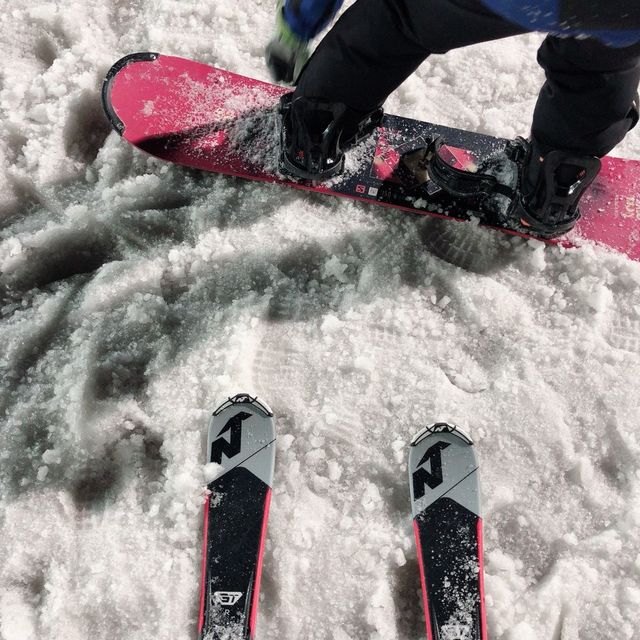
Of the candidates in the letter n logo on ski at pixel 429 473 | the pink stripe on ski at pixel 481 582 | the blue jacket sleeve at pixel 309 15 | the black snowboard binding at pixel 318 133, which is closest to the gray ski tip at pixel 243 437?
the letter n logo on ski at pixel 429 473

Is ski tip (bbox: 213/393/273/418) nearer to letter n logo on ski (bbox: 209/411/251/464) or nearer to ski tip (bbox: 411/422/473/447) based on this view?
letter n logo on ski (bbox: 209/411/251/464)

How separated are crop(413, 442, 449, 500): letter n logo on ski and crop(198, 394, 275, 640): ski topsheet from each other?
380 millimetres

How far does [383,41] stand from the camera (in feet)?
3.92

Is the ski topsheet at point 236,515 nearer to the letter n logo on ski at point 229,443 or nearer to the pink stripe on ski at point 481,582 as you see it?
the letter n logo on ski at point 229,443

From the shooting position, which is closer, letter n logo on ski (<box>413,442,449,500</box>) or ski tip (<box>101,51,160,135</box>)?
letter n logo on ski (<box>413,442,449,500</box>)

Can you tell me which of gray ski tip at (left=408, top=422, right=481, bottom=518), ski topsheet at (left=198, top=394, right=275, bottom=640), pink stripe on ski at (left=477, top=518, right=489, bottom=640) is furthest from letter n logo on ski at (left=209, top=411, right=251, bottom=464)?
pink stripe on ski at (left=477, top=518, right=489, bottom=640)

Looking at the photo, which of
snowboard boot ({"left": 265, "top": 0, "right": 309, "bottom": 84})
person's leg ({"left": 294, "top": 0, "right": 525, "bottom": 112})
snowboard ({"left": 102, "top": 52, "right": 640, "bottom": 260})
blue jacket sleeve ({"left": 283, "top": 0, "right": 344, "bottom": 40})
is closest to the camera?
person's leg ({"left": 294, "top": 0, "right": 525, "bottom": 112})

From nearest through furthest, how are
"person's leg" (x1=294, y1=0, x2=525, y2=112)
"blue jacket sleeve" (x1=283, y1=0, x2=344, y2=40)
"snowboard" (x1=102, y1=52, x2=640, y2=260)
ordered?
"person's leg" (x1=294, y1=0, x2=525, y2=112) < "blue jacket sleeve" (x1=283, y1=0, x2=344, y2=40) < "snowboard" (x1=102, y1=52, x2=640, y2=260)

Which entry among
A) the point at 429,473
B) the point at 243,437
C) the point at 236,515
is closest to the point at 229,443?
the point at 243,437

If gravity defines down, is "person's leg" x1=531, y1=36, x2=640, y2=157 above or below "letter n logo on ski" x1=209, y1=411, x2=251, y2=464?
above

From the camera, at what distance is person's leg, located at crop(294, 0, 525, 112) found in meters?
1.01

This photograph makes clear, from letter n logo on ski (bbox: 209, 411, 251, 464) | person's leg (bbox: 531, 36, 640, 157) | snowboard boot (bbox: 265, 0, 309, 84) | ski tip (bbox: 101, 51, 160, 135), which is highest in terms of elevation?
ski tip (bbox: 101, 51, 160, 135)

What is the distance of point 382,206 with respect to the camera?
1.73m

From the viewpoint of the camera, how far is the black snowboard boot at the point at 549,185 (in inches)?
56.4
